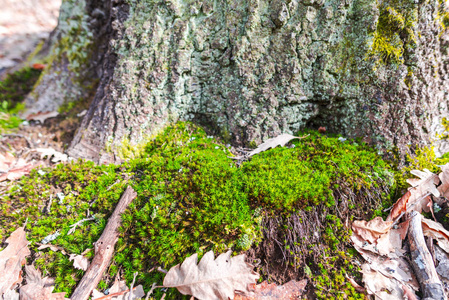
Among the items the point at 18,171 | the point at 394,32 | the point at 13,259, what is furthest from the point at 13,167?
the point at 394,32

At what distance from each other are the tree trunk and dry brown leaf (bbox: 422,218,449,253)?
87cm

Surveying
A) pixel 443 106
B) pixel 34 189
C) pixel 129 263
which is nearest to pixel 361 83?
pixel 443 106

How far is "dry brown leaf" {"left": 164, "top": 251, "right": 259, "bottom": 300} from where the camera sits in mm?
1797

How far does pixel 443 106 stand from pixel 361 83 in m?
1.25

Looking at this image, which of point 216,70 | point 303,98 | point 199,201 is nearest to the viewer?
point 199,201

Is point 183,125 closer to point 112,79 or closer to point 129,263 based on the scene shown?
point 112,79

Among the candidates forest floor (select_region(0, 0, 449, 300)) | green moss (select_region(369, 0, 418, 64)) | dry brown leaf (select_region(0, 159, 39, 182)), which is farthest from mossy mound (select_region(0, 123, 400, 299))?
green moss (select_region(369, 0, 418, 64))

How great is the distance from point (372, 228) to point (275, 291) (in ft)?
3.88

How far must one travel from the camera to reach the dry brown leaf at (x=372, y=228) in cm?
220

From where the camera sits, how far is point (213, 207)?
211cm

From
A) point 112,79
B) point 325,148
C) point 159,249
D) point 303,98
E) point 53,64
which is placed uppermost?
point 53,64

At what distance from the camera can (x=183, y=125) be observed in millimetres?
3238

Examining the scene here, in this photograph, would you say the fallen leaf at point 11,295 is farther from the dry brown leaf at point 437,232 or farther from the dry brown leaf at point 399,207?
the dry brown leaf at point 437,232

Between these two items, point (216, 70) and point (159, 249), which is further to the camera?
point (216, 70)
